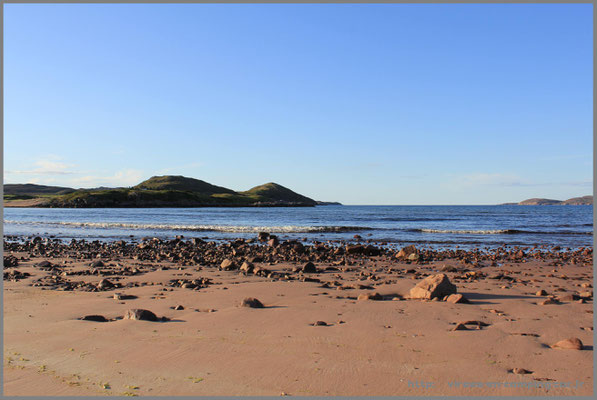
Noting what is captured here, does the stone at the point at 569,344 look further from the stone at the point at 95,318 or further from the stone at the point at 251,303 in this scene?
the stone at the point at 95,318

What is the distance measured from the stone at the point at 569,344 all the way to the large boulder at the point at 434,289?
11.1ft

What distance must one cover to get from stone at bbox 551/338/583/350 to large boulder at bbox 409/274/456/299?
3.37 meters

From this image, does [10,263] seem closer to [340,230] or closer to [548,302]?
[548,302]

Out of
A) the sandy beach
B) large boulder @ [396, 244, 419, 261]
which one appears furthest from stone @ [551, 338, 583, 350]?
large boulder @ [396, 244, 419, 261]

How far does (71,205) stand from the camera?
4670 inches

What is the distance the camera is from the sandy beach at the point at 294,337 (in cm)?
455

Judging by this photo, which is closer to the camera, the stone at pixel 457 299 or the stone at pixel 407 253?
the stone at pixel 457 299

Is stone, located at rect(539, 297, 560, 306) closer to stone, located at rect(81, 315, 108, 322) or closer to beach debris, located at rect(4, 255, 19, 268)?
stone, located at rect(81, 315, 108, 322)

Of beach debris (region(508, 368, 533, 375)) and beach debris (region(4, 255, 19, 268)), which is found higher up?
beach debris (region(508, 368, 533, 375))

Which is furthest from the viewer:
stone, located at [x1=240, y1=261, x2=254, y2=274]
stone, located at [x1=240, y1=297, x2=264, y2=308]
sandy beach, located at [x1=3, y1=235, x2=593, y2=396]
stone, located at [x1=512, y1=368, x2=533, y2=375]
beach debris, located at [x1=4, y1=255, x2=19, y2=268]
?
beach debris, located at [x1=4, y1=255, x2=19, y2=268]

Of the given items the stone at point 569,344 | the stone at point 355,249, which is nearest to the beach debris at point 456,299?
the stone at point 569,344

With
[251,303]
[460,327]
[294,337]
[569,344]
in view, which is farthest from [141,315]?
[569,344]

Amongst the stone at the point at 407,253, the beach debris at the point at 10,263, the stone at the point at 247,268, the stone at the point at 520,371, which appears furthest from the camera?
the stone at the point at 407,253

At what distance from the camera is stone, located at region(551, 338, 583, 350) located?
5.65 metres
